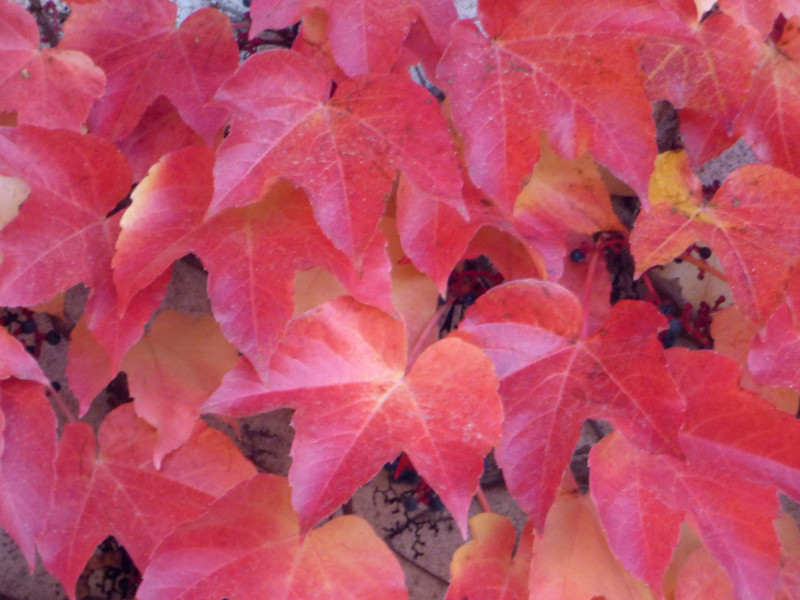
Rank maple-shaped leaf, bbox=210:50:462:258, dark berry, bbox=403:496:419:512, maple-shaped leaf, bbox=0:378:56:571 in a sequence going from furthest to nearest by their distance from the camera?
dark berry, bbox=403:496:419:512 < maple-shaped leaf, bbox=0:378:56:571 < maple-shaped leaf, bbox=210:50:462:258

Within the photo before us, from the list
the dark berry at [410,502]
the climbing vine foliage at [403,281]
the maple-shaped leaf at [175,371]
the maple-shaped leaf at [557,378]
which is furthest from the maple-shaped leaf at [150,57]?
the dark berry at [410,502]

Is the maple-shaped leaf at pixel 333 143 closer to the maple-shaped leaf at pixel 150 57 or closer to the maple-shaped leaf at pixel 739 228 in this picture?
the maple-shaped leaf at pixel 150 57

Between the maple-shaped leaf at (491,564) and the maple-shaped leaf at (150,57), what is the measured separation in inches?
18.0

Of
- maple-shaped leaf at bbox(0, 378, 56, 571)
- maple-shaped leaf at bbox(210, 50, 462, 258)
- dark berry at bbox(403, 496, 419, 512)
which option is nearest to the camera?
maple-shaped leaf at bbox(210, 50, 462, 258)

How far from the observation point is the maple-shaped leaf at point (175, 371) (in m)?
0.67

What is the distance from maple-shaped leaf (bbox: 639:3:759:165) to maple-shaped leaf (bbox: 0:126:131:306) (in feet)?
1.66

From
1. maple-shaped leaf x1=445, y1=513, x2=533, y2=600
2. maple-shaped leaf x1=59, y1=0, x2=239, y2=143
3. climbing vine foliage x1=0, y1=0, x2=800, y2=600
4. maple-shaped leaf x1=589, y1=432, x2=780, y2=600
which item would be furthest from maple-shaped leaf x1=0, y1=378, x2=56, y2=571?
maple-shaped leaf x1=589, y1=432, x2=780, y2=600

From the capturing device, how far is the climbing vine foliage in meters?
0.52

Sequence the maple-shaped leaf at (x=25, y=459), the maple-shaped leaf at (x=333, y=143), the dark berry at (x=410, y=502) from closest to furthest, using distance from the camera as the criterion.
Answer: the maple-shaped leaf at (x=333, y=143) < the maple-shaped leaf at (x=25, y=459) < the dark berry at (x=410, y=502)

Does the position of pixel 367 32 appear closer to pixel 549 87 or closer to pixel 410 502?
pixel 549 87

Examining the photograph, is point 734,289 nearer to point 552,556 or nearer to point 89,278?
point 552,556

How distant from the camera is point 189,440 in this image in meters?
0.69

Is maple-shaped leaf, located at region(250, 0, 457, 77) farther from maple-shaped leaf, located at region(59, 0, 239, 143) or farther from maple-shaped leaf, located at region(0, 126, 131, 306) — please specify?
maple-shaped leaf, located at region(0, 126, 131, 306)

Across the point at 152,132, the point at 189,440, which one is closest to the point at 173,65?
the point at 152,132
